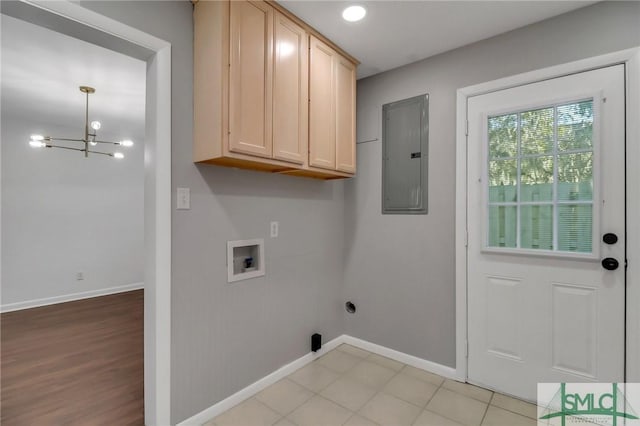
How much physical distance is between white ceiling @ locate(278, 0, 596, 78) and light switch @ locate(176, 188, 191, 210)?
1282 mm

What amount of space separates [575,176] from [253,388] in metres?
2.55

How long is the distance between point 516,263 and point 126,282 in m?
5.52

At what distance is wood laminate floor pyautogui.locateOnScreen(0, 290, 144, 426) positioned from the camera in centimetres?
193

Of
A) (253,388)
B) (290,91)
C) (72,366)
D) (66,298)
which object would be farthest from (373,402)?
(66,298)

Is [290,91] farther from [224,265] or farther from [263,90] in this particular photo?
[224,265]

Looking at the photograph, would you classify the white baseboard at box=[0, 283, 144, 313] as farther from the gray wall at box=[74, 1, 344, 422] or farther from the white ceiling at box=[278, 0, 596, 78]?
the white ceiling at box=[278, 0, 596, 78]

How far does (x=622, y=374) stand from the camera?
1736mm

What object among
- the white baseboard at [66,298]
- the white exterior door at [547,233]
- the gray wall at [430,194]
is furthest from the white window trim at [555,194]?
the white baseboard at [66,298]

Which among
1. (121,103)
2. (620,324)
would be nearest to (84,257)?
(121,103)

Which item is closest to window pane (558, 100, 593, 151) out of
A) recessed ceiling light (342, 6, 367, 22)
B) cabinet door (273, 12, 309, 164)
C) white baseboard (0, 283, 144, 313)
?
recessed ceiling light (342, 6, 367, 22)

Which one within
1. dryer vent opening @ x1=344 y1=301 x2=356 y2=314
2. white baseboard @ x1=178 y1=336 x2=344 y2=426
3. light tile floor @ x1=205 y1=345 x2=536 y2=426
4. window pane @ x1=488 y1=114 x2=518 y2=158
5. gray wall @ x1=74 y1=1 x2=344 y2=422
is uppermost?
window pane @ x1=488 y1=114 x2=518 y2=158

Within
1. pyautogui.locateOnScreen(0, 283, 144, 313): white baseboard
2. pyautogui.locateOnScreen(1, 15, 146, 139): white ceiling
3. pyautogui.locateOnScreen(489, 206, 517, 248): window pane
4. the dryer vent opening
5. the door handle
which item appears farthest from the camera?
pyautogui.locateOnScreen(0, 283, 144, 313): white baseboard

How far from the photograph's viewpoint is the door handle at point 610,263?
5.69ft

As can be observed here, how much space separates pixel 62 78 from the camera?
2.86 meters
